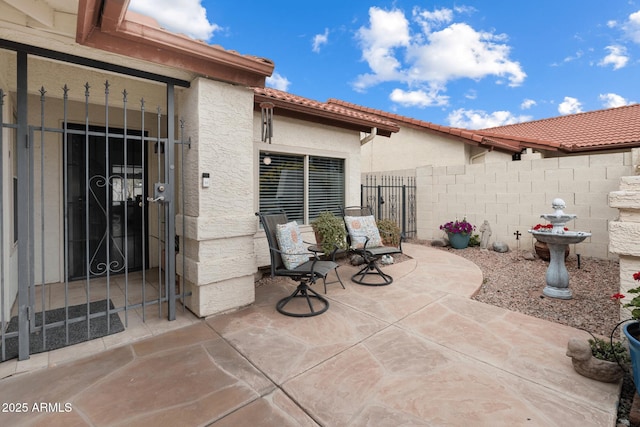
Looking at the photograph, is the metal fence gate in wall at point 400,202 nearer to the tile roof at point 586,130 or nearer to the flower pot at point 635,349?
the tile roof at point 586,130

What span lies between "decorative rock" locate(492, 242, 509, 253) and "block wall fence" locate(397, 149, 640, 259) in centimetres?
26

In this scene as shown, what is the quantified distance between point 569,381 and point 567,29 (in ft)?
39.1

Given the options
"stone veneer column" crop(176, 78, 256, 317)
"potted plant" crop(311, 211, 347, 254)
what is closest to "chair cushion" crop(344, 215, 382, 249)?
"potted plant" crop(311, 211, 347, 254)

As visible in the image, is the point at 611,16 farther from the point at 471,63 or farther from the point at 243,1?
the point at 243,1

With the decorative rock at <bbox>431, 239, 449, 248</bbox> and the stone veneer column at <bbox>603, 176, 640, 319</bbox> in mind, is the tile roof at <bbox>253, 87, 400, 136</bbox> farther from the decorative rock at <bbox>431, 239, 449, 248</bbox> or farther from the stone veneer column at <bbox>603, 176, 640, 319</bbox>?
the stone veneer column at <bbox>603, 176, 640, 319</bbox>

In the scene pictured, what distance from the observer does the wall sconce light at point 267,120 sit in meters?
4.33

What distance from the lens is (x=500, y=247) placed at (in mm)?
7051

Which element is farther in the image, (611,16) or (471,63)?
(471,63)

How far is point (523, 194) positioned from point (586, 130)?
20.6 ft

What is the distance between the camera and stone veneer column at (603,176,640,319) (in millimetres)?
2414

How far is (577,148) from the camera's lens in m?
8.91

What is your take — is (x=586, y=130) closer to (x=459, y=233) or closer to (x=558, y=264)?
(x=459, y=233)

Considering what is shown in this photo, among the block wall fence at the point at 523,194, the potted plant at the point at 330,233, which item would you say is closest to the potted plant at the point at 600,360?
the potted plant at the point at 330,233

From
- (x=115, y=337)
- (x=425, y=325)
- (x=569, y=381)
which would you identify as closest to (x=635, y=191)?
(x=569, y=381)
